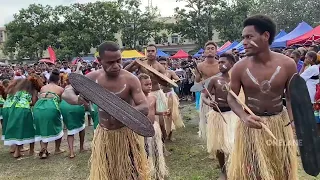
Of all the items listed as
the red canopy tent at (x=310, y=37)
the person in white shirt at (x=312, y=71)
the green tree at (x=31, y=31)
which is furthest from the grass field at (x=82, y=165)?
the green tree at (x=31, y=31)

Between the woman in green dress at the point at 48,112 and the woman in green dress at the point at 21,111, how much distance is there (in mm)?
214

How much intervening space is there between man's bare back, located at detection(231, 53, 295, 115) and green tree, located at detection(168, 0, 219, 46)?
38.0 meters

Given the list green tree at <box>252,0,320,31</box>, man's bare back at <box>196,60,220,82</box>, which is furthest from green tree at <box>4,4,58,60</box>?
man's bare back at <box>196,60,220,82</box>

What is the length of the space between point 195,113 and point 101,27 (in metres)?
31.7

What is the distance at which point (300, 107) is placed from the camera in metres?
3.08

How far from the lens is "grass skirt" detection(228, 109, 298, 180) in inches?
137

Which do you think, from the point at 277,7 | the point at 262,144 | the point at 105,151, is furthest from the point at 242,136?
the point at 277,7

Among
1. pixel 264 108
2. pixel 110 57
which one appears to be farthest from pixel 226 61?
pixel 110 57

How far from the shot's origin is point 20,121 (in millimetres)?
7500

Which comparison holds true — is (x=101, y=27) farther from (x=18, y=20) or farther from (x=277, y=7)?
(x=277, y=7)

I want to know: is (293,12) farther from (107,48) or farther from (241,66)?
(107,48)

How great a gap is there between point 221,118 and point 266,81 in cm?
205

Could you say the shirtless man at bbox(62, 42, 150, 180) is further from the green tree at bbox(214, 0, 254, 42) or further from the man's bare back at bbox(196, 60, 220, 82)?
the green tree at bbox(214, 0, 254, 42)

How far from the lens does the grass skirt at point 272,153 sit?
11.4 ft
